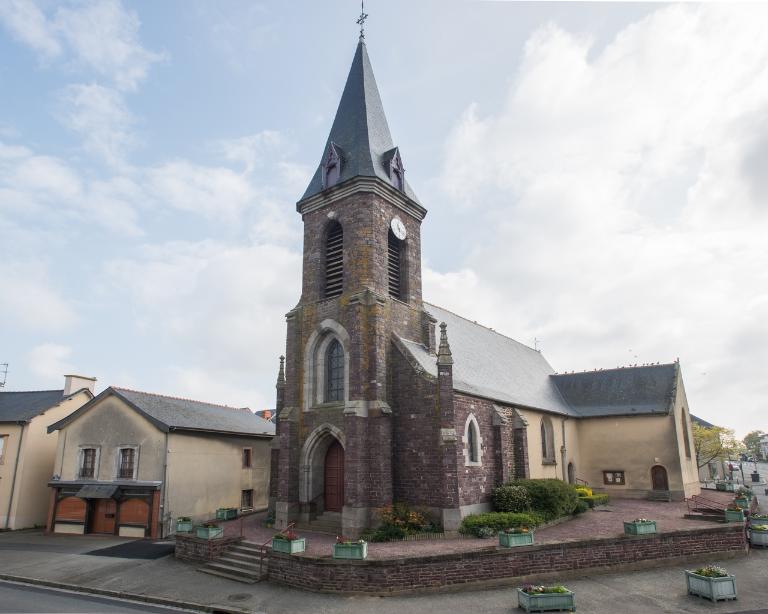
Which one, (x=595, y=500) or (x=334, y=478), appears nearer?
(x=334, y=478)

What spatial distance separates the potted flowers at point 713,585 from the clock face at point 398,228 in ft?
50.5

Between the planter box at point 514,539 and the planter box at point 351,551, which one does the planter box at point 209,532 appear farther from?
the planter box at point 514,539

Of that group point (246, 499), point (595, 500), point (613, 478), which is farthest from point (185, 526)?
point (613, 478)

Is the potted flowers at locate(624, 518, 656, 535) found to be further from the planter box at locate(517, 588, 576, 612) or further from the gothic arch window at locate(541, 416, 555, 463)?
the gothic arch window at locate(541, 416, 555, 463)

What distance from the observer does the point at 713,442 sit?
142 ft

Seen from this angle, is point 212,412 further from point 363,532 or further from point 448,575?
point 448,575

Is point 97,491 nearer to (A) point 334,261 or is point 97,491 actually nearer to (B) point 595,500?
(A) point 334,261

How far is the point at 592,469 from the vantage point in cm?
3130

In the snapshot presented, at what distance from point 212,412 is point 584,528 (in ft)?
65.0

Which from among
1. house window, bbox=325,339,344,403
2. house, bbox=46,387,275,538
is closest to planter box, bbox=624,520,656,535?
house window, bbox=325,339,344,403

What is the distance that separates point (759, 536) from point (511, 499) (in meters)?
8.04

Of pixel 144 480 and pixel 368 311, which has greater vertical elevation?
pixel 368 311

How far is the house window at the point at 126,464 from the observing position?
76.5 ft

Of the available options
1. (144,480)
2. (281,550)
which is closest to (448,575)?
(281,550)
